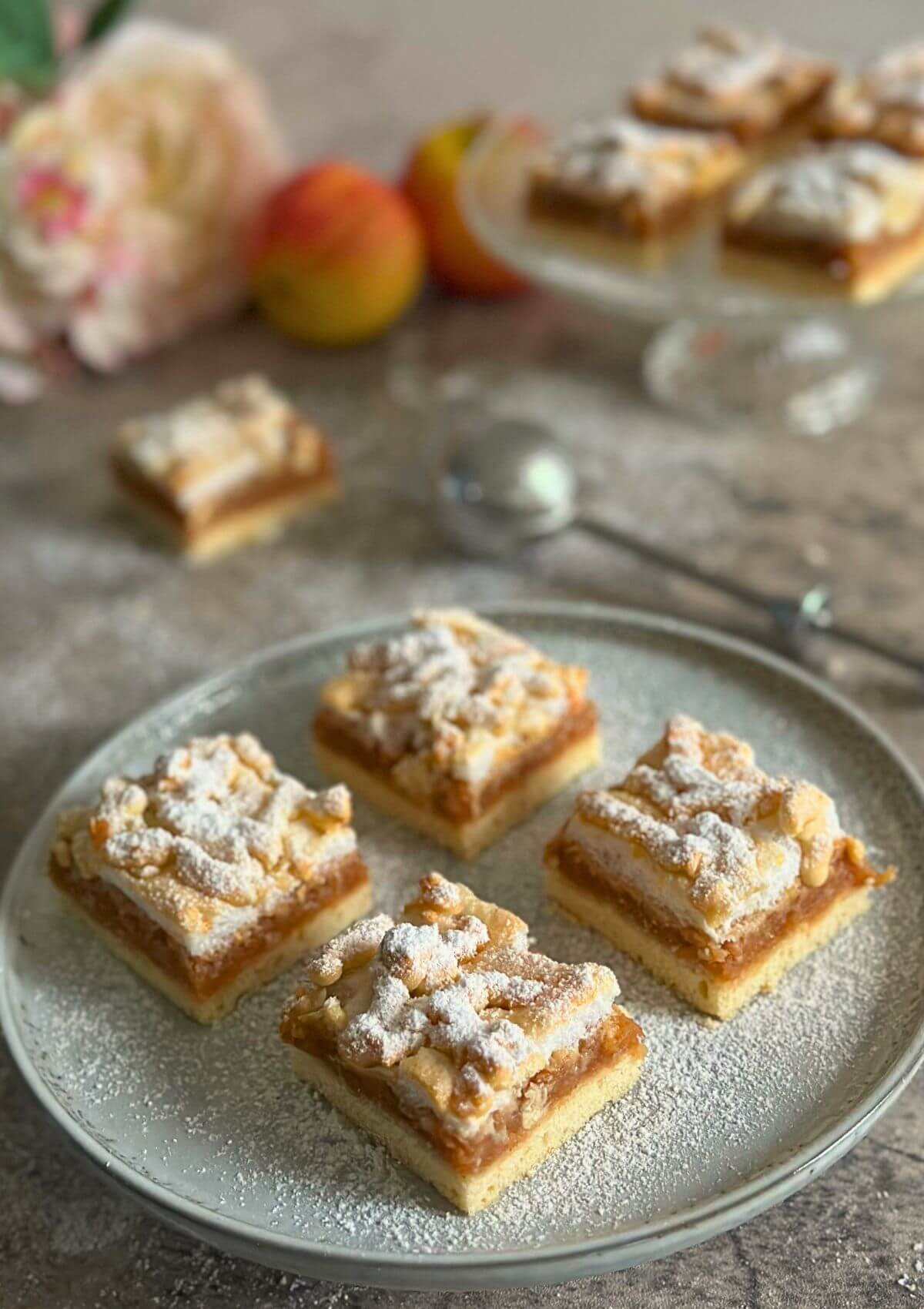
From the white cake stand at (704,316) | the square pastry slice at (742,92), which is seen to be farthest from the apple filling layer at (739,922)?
the square pastry slice at (742,92)

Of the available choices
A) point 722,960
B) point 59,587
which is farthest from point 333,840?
point 59,587

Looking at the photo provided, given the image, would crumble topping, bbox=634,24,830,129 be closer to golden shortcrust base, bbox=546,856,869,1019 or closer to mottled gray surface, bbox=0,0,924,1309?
mottled gray surface, bbox=0,0,924,1309

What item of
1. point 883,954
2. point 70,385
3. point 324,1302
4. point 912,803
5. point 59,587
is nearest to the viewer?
point 324,1302

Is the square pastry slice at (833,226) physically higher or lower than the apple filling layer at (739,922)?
higher

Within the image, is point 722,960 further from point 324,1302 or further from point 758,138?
point 758,138

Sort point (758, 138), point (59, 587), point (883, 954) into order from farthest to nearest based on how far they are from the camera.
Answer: point (758, 138)
point (59, 587)
point (883, 954)

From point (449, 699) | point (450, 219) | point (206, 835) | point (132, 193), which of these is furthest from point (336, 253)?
point (206, 835)

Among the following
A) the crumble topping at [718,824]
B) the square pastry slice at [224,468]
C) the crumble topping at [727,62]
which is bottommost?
the square pastry slice at [224,468]

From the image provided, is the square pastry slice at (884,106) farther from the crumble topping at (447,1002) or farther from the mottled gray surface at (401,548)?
the crumble topping at (447,1002)
